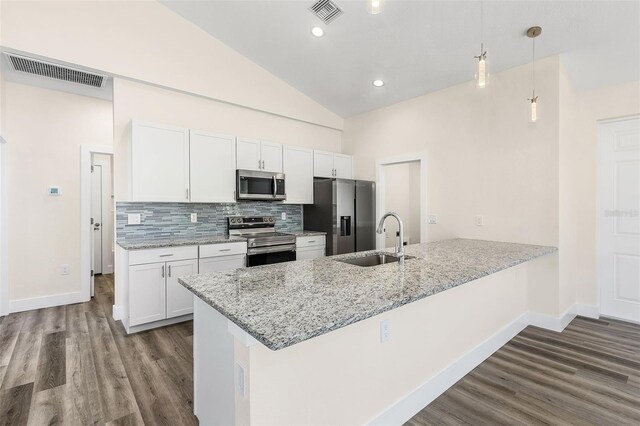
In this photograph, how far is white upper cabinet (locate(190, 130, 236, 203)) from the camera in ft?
11.8

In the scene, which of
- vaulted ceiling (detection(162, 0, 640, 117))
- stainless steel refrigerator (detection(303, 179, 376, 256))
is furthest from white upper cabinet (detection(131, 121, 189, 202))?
stainless steel refrigerator (detection(303, 179, 376, 256))

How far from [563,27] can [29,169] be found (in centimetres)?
593

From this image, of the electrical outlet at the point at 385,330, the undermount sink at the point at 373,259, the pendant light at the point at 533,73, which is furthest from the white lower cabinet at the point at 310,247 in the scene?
the pendant light at the point at 533,73

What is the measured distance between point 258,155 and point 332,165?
1329mm

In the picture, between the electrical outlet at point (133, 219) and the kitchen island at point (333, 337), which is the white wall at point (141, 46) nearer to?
the electrical outlet at point (133, 219)

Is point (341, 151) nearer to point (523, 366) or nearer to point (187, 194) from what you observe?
point (187, 194)

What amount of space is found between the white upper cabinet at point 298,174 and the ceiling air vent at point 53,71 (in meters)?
2.32

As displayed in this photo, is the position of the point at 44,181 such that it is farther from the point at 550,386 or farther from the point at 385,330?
the point at 550,386

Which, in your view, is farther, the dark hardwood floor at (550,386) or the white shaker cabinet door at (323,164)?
the white shaker cabinet door at (323,164)

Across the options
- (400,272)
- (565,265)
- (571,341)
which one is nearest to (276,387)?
(400,272)

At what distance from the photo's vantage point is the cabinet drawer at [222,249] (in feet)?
11.2

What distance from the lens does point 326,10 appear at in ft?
9.93

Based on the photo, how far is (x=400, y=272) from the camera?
188cm

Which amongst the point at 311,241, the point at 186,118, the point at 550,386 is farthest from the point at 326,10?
the point at 550,386
